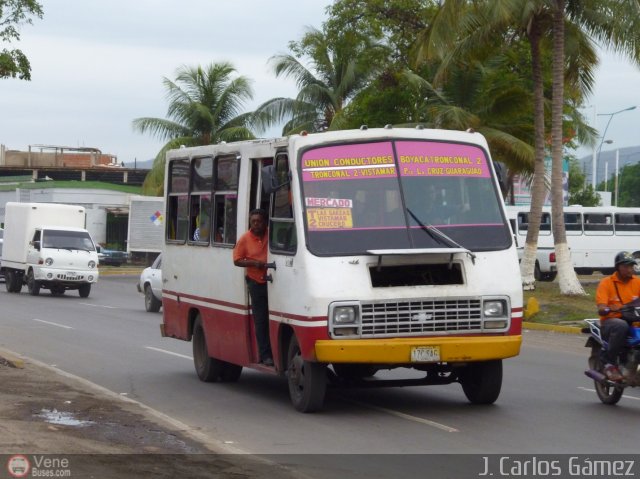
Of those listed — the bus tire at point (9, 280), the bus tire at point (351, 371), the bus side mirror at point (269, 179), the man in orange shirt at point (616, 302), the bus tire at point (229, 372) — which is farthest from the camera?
the bus tire at point (9, 280)

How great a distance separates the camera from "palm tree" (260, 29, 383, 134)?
44.5 m

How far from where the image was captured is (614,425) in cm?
1115

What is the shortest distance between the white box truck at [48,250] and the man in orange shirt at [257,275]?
983 inches

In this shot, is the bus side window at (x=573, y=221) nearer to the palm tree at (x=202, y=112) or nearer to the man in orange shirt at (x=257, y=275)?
the palm tree at (x=202, y=112)

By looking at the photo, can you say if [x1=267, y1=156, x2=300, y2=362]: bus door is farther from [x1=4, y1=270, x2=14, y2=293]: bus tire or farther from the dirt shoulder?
[x1=4, y1=270, x2=14, y2=293]: bus tire

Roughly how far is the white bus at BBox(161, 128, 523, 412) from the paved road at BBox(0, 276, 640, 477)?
→ 1.48 ft

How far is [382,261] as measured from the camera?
11.3 m

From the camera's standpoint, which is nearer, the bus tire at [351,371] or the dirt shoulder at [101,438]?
the dirt shoulder at [101,438]

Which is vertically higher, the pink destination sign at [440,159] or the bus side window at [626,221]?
the bus side window at [626,221]

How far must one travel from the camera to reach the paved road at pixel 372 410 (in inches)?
393

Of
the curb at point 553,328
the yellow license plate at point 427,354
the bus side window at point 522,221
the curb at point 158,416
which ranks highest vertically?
the bus side window at point 522,221

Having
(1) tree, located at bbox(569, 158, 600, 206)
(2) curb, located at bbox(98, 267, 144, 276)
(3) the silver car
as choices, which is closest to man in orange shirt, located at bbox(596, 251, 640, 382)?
(3) the silver car

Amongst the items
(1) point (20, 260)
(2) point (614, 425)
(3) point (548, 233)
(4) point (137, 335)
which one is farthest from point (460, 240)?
(3) point (548, 233)

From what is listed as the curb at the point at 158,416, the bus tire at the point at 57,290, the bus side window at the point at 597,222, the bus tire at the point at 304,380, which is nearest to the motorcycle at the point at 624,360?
the bus tire at the point at 304,380
